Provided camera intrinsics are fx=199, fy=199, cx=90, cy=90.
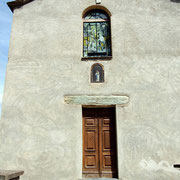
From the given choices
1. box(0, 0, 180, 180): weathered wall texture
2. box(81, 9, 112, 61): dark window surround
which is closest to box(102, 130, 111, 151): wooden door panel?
box(0, 0, 180, 180): weathered wall texture

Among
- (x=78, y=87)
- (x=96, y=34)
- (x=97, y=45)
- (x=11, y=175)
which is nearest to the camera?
(x=11, y=175)

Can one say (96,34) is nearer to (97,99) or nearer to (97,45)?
(97,45)

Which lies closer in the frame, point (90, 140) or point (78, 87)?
point (90, 140)

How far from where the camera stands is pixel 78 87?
557cm

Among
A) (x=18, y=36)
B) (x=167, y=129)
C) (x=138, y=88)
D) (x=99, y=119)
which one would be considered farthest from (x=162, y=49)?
(x=18, y=36)

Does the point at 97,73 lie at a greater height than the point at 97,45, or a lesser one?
lesser

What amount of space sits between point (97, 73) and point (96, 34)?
4.69 ft

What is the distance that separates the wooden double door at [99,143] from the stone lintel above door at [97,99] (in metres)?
0.30

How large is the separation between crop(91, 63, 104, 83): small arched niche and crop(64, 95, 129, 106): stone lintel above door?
496mm

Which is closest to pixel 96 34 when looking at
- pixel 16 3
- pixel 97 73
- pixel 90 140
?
pixel 97 73

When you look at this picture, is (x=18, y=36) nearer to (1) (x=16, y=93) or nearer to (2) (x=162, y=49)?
(1) (x=16, y=93)

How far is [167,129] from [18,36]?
16.7ft

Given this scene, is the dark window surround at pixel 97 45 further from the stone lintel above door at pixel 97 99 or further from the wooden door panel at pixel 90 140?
the wooden door panel at pixel 90 140

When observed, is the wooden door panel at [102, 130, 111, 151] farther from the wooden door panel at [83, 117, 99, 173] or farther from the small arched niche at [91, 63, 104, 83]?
the small arched niche at [91, 63, 104, 83]
